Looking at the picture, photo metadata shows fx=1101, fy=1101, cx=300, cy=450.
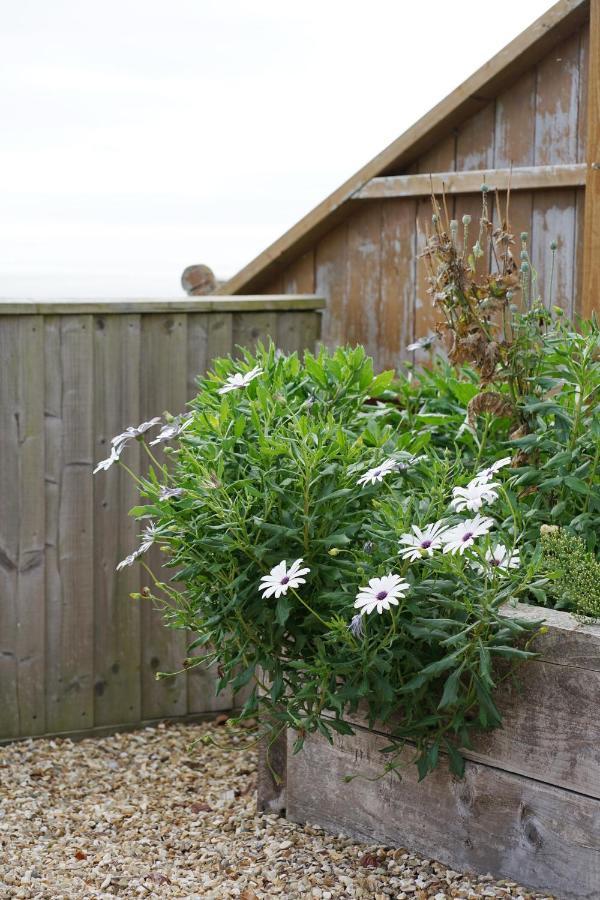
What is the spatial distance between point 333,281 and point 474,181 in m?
0.77

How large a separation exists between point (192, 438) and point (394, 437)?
60 cm

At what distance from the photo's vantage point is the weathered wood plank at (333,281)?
4.36m

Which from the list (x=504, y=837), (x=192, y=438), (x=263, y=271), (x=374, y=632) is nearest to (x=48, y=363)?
(x=263, y=271)

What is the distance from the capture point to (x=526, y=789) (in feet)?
8.45

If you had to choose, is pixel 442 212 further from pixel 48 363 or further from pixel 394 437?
pixel 48 363

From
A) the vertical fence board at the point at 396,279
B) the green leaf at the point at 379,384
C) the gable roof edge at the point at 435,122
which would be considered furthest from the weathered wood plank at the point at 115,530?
the green leaf at the point at 379,384

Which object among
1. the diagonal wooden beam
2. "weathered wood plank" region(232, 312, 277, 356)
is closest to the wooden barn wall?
the diagonal wooden beam

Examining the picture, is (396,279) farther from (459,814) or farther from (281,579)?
(459,814)

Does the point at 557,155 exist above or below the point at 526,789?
above

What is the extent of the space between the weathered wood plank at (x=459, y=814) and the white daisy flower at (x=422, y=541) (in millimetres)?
617

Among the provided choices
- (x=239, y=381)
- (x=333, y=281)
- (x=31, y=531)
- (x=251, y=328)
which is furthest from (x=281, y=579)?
(x=333, y=281)

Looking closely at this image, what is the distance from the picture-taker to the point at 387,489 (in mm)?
2846

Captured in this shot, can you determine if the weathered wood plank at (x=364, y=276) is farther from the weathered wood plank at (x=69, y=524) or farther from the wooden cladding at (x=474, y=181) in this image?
the weathered wood plank at (x=69, y=524)

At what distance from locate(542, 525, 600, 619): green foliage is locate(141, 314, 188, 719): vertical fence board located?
1985mm
